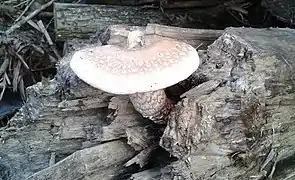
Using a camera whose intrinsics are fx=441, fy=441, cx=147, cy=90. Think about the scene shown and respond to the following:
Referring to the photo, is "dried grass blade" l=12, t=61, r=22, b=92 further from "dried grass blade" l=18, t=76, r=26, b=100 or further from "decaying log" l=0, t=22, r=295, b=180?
"decaying log" l=0, t=22, r=295, b=180

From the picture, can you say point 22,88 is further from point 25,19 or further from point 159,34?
point 159,34

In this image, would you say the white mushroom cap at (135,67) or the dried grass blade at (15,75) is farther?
the dried grass blade at (15,75)

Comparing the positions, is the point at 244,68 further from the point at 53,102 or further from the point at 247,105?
the point at 53,102

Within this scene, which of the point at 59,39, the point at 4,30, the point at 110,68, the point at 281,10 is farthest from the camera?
the point at 4,30

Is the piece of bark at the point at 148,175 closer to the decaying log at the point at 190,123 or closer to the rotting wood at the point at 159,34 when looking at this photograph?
the decaying log at the point at 190,123

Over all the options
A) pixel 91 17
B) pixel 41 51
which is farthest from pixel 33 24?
pixel 91 17

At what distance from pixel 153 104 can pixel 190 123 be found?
210mm

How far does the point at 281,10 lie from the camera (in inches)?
96.2

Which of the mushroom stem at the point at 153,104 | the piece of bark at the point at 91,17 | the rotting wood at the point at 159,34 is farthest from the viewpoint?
the piece of bark at the point at 91,17

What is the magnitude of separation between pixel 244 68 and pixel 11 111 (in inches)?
64.3

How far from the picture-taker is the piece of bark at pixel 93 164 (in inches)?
76.6

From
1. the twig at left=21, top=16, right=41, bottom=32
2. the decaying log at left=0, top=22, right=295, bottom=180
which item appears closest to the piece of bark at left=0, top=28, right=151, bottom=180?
the decaying log at left=0, top=22, right=295, bottom=180

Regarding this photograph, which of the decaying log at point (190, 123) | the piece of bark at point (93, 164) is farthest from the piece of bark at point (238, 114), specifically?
the piece of bark at point (93, 164)

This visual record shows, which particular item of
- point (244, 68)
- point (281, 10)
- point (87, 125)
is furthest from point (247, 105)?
point (281, 10)
